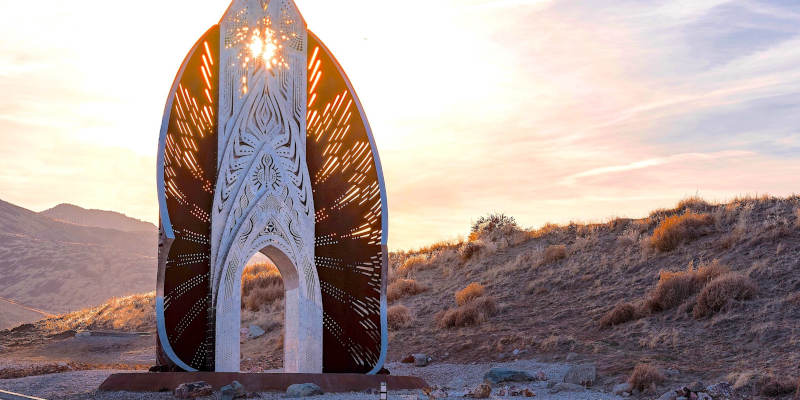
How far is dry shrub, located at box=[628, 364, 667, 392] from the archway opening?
6862 mm

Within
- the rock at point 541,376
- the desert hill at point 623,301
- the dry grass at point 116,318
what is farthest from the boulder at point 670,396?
the dry grass at point 116,318

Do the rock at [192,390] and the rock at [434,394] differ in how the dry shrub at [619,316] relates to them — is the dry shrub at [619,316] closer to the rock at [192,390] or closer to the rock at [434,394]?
the rock at [434,394]

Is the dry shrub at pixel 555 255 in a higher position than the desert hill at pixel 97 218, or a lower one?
lower

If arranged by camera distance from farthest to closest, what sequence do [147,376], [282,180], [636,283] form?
[636,283] → [282,180] → [147,376]

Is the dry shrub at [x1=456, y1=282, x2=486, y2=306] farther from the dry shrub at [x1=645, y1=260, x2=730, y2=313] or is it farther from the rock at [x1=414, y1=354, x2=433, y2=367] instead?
the dry shrub at [x1=645, y1=260, x2=730, y2=313]

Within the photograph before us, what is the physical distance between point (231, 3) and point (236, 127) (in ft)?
5.63

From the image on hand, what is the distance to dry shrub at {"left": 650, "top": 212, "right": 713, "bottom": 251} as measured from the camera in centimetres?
1852

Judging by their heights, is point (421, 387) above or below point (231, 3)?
below

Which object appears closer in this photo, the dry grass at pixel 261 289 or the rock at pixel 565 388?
the rock at pixel 565 388

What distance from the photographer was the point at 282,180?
38.9ft

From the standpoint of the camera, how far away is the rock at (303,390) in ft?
33.8

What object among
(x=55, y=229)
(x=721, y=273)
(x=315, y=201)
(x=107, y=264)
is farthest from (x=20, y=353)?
(x=55, y=229)

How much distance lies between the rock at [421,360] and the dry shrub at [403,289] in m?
5.61

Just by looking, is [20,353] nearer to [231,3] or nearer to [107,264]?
[231,3]
